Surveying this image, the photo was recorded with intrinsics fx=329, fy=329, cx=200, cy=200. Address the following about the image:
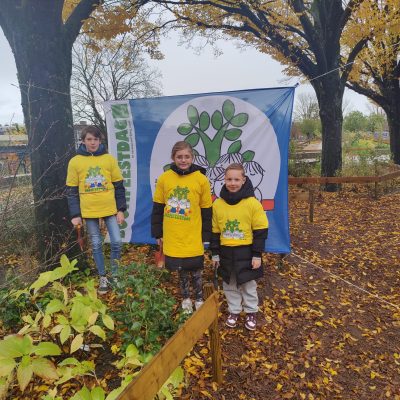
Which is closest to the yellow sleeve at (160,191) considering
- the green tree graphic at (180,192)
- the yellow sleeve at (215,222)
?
the green tree graphic at (180,192)

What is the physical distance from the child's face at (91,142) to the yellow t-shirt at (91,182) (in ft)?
0.28

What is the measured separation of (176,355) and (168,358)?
0.11 meters

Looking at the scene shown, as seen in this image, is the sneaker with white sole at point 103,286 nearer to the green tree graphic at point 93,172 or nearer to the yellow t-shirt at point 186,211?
the yellow t-shirt at point 186,211

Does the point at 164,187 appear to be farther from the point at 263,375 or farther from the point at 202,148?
the point at 263,375

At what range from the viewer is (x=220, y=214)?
3170 mm

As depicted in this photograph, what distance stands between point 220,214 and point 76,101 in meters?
25.9

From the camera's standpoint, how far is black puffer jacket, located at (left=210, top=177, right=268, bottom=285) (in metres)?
3.08

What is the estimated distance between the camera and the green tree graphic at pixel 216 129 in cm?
407

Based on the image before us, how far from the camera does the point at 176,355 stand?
1.83 meters

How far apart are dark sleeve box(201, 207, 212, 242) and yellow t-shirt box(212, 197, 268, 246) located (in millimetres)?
113

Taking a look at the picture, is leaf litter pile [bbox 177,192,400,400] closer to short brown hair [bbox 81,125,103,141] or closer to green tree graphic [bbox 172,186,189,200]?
green tree graphic [bbox 172,186,189,200]

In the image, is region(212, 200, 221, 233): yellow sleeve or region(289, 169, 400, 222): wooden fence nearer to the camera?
region(212, 200, 221, 233): yellow sleeve

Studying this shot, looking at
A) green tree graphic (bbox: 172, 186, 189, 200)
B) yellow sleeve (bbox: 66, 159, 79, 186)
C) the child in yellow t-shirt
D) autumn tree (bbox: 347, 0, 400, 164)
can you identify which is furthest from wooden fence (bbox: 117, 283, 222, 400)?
autumn tree (bbox: 347, 0, 400, 164)

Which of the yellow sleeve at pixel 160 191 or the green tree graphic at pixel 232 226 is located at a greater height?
the yellow sleeve at pixel 160 191
